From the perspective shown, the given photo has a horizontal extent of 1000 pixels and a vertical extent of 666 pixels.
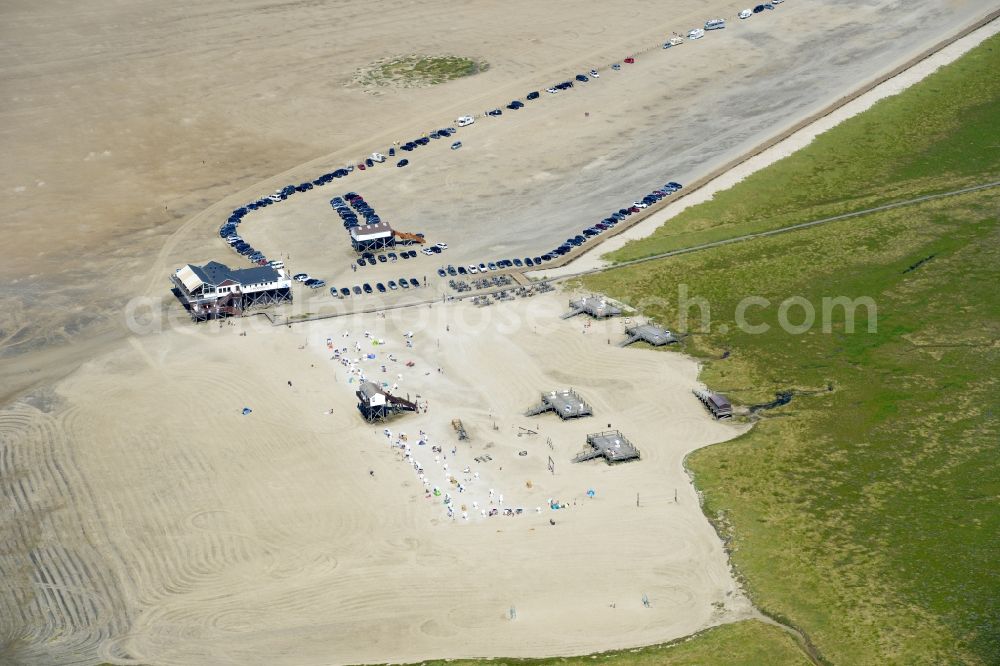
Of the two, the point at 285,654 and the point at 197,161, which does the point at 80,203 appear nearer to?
the point at 197,161

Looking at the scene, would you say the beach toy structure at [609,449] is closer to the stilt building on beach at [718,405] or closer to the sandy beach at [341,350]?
the sandy beach at [341,350]

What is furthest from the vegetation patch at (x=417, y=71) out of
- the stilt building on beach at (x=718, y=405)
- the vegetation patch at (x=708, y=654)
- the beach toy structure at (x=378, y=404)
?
the vegetation patch at (x=708, y=654)

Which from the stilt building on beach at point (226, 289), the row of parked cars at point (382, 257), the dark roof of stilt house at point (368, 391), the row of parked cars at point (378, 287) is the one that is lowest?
the dark roof of stilt house at point (368, 391)

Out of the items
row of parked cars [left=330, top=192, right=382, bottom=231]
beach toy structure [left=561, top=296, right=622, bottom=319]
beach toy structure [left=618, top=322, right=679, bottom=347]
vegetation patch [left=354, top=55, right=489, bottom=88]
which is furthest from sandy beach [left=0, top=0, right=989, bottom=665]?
row of parked cars [left=330, top=192, right=382, bottom=231]

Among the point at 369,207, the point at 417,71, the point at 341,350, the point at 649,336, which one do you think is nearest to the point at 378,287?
the point at 341,350

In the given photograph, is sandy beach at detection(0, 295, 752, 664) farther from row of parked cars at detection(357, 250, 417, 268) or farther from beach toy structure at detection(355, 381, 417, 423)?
row of parked cars at detection(357, 250, 417, 268)

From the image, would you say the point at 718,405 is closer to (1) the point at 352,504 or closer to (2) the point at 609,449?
(2) the point at 609,449

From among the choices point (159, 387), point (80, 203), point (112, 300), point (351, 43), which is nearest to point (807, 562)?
point (159, 387)
